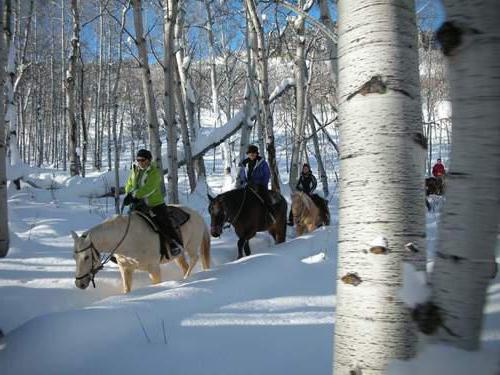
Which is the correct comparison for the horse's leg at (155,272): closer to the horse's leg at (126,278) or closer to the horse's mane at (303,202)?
the horse's leg at (126,278)

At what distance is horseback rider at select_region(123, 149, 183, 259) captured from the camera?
6.19 meters

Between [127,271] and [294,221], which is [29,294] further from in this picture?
[294,221]

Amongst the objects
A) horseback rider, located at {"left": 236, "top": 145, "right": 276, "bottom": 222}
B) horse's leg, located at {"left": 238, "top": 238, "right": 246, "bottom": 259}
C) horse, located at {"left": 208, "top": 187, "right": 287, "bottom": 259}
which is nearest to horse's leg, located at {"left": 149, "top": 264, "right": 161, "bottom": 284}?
horse, located at {"left": 208, "top": 187, "right": 287, "bottom": 259}

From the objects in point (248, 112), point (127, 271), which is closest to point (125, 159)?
point (248, 112)

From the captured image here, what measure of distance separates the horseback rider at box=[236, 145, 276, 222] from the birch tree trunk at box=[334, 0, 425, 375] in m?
7.14

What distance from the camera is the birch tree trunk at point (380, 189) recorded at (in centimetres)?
132

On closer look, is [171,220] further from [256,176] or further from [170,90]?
[170,90]

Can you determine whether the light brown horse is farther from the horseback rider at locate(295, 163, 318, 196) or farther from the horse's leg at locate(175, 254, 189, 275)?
the horse's leg at locate(175, 254, 189, 275)

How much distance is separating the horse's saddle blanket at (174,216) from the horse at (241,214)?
120 cm

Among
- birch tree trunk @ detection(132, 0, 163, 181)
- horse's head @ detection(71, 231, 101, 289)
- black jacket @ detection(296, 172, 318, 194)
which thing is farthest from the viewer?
black jacket @ detection(296, 172, 318, 194)

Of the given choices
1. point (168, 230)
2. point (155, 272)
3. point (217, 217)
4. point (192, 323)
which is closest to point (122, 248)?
point (155, 272)

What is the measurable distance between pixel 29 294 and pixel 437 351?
218 inches

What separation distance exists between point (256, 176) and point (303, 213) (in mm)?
1666

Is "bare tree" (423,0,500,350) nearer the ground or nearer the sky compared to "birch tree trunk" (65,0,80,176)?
nearer the ground
